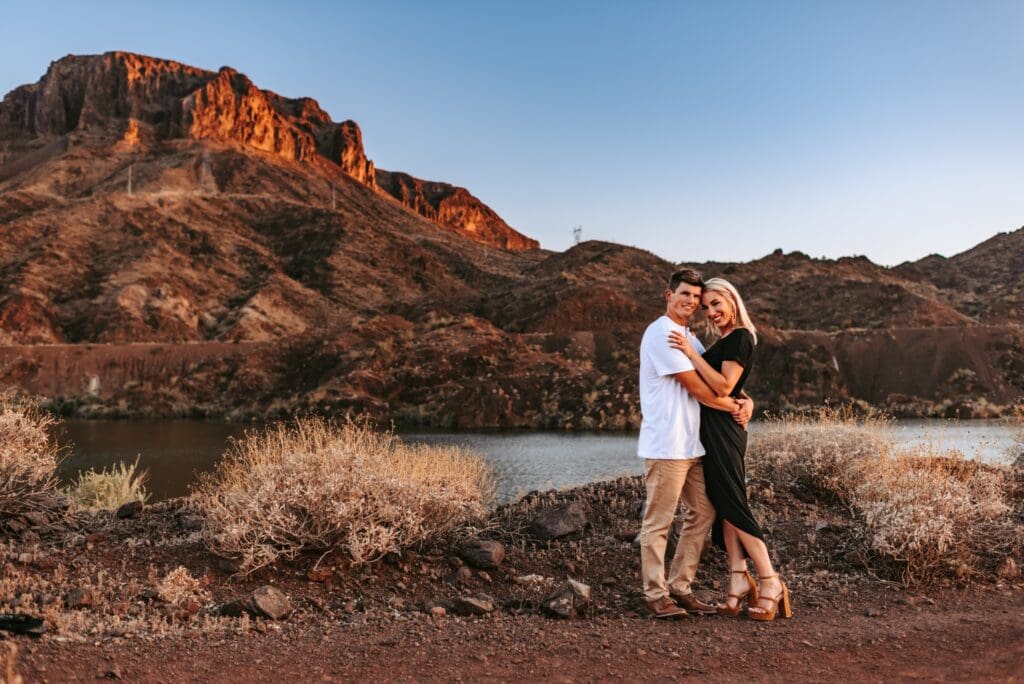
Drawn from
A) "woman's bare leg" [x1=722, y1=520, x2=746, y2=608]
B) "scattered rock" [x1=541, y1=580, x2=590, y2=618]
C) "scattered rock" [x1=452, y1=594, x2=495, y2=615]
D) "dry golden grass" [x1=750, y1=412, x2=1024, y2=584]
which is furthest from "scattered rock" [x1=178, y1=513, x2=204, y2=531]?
"dry golden grass" [x1=750, y1=412, x2=1024, y2=584]

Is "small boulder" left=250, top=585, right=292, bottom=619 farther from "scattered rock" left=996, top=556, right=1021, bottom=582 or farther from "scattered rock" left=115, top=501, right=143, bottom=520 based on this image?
"scattered rock" left=996, top=556, right=1021, bottom=582

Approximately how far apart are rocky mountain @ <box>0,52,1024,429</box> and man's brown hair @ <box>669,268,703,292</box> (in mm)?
24973

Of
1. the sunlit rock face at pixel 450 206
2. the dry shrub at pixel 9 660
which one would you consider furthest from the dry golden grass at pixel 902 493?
the sunlit rock face at pixel 450 206

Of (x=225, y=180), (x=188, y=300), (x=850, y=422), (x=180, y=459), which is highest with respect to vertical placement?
(x=225, y=180)

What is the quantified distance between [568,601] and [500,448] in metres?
17.4

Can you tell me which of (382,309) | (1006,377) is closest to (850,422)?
(1006,377)

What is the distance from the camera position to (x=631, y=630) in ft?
16.9

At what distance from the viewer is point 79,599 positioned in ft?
19.1

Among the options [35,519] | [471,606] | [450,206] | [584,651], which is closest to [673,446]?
[584,651]

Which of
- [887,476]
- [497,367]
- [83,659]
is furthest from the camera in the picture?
[497,367]

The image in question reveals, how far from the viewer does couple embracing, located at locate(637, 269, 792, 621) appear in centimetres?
516

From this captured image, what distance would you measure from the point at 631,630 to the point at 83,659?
3.26 metres

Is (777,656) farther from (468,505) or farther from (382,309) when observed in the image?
(382,309)

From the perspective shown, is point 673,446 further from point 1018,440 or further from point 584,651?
point 1018,440
